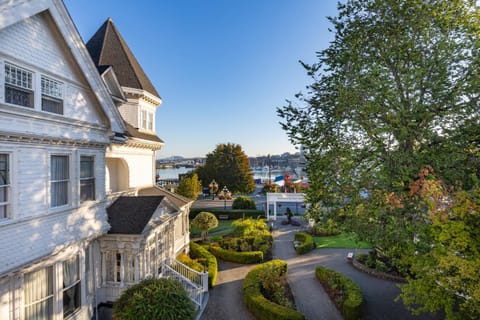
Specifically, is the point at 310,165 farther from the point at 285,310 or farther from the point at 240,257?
the point at 240,257

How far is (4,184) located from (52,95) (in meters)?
3.15

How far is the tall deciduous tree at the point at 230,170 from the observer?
159 feet

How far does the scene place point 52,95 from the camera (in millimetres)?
8984

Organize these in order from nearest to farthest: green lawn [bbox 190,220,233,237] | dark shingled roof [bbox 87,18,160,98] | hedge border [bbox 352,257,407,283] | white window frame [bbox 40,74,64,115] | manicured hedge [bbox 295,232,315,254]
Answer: white window frame [bbox 40,74,64,115], dark shingled roof [bbox 87,18,160,98], hedge border [bbox 352,257,407,283], manicured hedge [bbox 295,232,315,254], green lawn [bbox 190,220,233,237]

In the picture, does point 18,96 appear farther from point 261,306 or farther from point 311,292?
point 311,292

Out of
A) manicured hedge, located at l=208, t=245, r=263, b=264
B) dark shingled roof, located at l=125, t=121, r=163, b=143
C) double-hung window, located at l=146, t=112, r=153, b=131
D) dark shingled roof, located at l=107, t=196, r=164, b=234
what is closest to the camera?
dark shingled roof, located at l=107, t=196, r=164, b=234

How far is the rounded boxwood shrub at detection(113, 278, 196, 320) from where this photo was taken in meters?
9.53

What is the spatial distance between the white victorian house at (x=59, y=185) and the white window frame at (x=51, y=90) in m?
0.03

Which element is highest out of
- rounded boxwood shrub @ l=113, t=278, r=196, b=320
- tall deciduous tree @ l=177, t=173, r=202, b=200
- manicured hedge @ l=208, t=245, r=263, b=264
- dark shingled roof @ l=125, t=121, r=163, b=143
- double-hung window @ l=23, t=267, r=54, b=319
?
dark shingled roof @ l=125, t=121, r=163, b=143

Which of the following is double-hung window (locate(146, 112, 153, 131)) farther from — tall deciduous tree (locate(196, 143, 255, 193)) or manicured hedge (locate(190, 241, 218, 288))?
tall deciduous tree (locate(196, 143, 255, 193))

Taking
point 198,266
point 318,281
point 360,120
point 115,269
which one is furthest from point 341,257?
point 115,269

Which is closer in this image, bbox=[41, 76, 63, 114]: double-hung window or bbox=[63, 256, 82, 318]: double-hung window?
bbox=[41, 76, 63, 114]: double-hung window

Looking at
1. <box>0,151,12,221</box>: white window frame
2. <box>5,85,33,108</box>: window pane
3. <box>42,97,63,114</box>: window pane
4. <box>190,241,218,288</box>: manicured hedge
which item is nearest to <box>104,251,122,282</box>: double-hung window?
<box>190,241,218,288</box>: manicured hedge

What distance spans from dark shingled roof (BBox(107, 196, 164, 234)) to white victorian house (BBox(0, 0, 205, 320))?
48 mm
